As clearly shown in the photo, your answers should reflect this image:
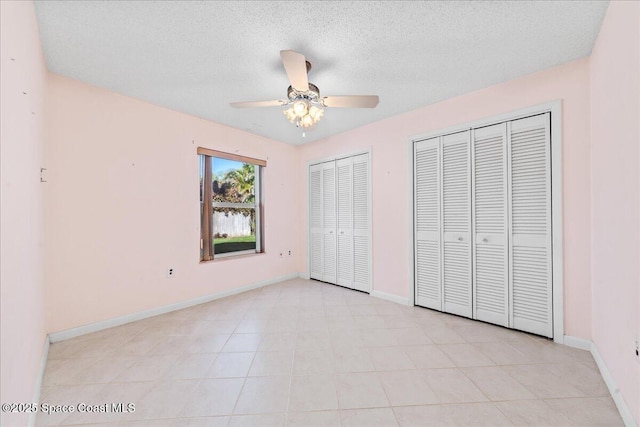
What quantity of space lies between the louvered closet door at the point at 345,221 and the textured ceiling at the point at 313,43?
1.57 m

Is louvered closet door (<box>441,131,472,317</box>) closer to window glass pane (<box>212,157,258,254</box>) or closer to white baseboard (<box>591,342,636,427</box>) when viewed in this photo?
white baseboard (<box>591,342,636,427</box>)

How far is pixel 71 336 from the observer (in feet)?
8.38

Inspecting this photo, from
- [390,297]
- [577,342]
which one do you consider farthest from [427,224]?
[577,342]

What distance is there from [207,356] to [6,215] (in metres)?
1.69

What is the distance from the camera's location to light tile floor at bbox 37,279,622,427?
1.57 meters

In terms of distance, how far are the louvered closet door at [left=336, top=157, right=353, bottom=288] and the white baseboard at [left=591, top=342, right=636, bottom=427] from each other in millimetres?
2761

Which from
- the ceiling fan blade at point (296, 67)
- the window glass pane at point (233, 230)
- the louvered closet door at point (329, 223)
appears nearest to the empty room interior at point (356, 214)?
the ceiling fan blade at point (296, 67)

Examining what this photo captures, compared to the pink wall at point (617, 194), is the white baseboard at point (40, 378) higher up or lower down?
lower down

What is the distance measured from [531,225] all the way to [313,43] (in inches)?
103

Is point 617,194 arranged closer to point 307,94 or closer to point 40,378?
point 307,94

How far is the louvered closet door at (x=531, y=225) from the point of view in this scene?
8.13 feet

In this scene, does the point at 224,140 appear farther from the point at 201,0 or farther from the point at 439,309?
the point at 439,309

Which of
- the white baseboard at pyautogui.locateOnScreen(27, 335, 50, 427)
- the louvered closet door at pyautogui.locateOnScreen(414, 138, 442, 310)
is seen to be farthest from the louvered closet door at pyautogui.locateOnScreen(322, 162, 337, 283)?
the white baseboard at pyautogui.locateOnScreen(27, 335, 50, 427)

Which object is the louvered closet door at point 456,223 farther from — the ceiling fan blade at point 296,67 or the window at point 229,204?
the window at point 229,204
